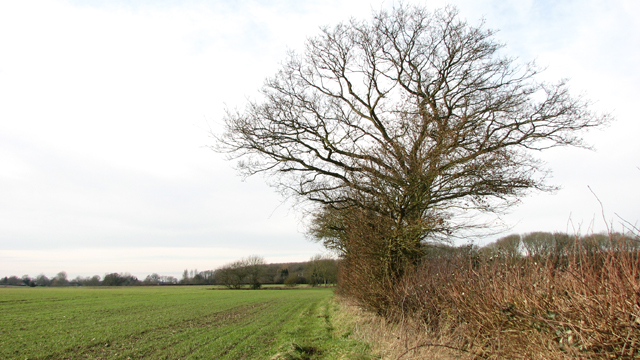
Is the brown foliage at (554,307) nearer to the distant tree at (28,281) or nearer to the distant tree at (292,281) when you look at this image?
the distant tree at (292,281)

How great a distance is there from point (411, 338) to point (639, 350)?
13.2 ft

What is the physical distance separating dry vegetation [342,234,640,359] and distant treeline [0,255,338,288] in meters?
64.7

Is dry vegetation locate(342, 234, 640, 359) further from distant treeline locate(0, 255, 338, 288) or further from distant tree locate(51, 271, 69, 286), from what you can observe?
distant tree locate(51, 271, 69, 286)

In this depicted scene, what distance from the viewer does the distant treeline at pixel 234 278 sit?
8494 centimetres

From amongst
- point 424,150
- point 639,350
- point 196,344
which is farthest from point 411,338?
point 196,344

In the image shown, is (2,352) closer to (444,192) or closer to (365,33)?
(444,192)

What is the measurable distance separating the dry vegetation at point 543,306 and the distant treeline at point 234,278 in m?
64.7

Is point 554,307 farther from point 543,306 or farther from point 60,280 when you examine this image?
point 60,280

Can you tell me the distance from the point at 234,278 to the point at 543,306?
87335 mm

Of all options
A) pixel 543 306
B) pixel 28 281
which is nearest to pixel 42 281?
pixel 28 281

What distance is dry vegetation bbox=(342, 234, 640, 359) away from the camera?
2752 mm

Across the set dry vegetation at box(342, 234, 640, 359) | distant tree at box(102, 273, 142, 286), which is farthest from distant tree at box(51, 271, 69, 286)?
dry vegetation at box(342, 234, 640, 359)

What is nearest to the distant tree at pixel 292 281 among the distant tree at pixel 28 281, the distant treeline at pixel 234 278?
the distant treeline at pixel 234 278

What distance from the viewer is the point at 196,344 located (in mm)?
11625
